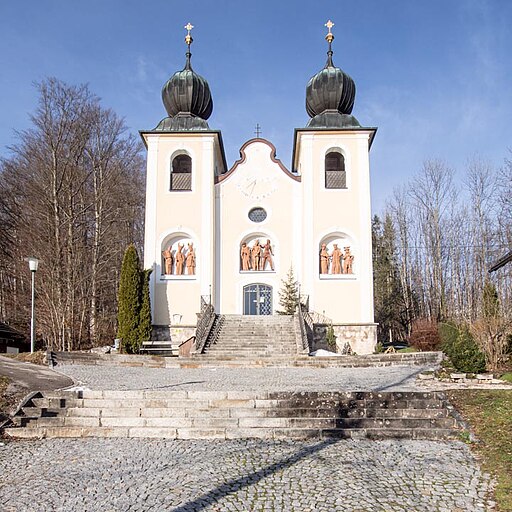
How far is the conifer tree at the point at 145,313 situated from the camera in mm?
21734

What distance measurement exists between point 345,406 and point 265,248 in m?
17.8

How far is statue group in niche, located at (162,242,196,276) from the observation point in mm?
24953

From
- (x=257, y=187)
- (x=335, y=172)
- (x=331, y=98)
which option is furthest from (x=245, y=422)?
(x=331, y=98)

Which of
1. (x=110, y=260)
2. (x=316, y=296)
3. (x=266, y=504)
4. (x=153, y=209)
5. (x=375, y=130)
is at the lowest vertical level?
(x=266, y=504)

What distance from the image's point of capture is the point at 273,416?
777cm

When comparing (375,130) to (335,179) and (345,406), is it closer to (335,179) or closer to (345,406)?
(335,179)

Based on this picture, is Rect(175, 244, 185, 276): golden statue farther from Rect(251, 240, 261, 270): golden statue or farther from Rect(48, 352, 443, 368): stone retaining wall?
Rect(48, 352, 443, 368): stone retaining wall

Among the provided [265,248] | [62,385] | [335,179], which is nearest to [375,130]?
[335,179]

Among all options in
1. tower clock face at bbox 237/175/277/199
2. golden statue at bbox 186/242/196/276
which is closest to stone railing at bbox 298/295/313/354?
golden statue at bbox 186/242/196/276

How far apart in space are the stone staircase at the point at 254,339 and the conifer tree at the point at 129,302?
3453 millimetres

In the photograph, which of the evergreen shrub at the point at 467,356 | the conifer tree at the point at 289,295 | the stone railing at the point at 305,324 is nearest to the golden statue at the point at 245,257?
the conifer tree at the point at 289,295

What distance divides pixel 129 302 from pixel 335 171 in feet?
37.3

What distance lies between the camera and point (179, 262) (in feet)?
82.0

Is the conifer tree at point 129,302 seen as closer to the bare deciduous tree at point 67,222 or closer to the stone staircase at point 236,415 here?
the bare deciduous tree at point 67,222
